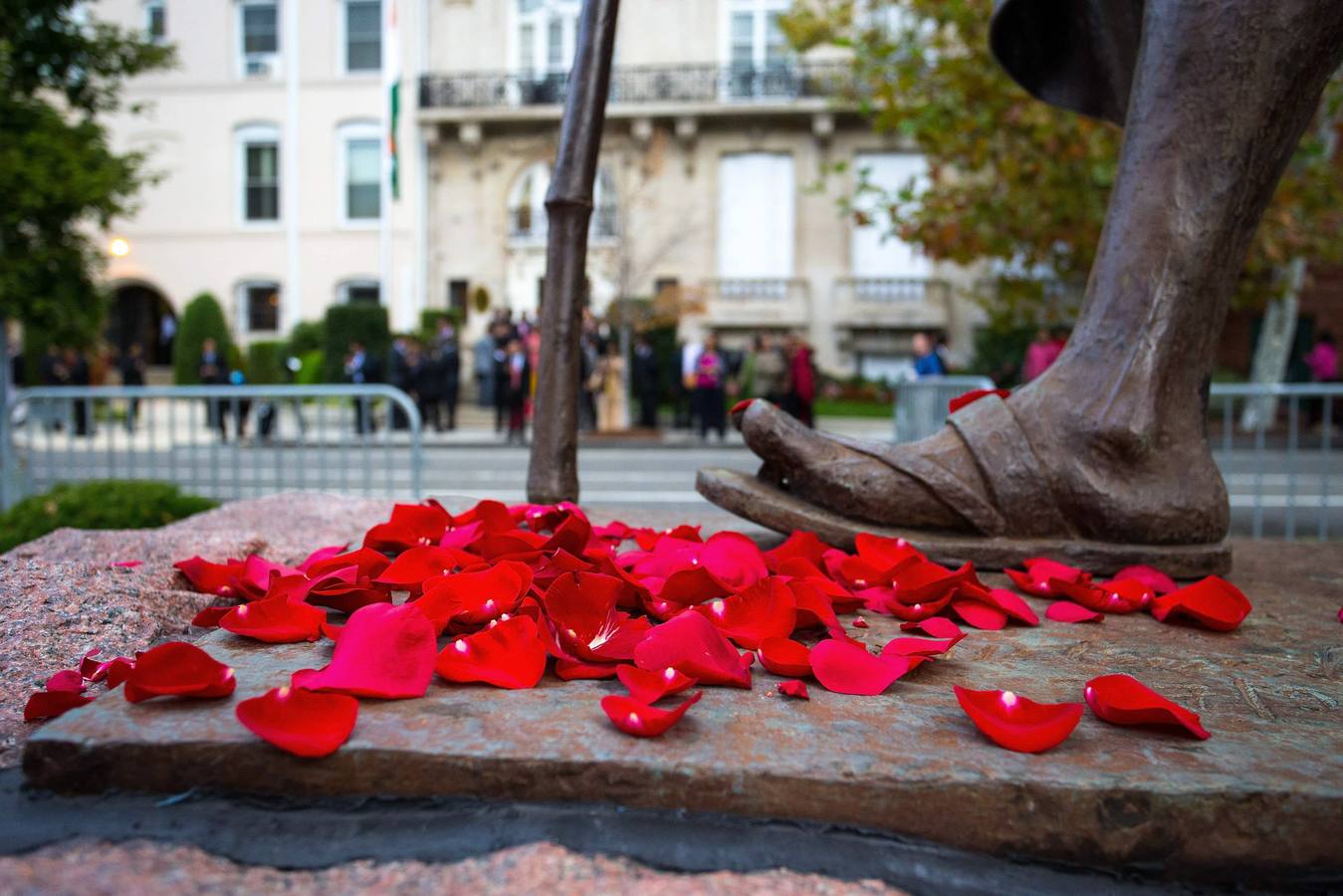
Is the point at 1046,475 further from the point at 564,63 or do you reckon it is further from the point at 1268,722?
the point at 564,63

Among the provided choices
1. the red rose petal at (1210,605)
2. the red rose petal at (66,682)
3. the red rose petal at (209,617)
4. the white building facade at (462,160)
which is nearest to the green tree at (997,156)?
the red rose petal at (1210,605)

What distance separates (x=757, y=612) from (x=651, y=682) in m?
0.36

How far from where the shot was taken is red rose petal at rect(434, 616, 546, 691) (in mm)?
1392

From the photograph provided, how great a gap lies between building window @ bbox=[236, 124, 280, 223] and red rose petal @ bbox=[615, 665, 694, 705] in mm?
27698

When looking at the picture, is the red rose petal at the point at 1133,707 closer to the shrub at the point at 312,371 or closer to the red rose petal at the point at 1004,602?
the red rose petal at the point at 1004,602

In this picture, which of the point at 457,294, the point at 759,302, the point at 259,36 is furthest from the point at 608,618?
the point at 259,36

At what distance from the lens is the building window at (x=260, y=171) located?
26.6m

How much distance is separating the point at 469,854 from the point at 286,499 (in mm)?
2350

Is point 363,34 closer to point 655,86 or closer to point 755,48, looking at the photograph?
point 655,86

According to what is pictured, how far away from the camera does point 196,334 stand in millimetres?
23984

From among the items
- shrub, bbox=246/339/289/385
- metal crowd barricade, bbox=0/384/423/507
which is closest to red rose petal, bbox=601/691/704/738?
metal crowd barricade, bbox=0/384/423/507

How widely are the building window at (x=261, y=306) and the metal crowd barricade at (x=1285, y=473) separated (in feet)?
69.4

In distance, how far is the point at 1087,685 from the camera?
1389mm

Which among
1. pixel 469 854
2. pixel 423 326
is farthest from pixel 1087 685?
pixel 423 326
